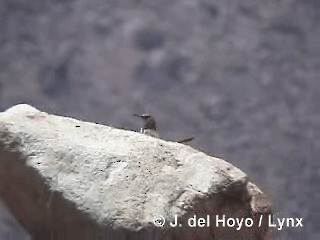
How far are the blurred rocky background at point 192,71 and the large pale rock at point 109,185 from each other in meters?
0.79

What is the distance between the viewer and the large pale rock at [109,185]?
1199mm

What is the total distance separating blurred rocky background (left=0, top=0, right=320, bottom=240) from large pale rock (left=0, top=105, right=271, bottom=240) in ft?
2.58

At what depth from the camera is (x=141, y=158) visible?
4.21 feet

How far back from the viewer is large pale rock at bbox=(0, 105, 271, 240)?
1199mm

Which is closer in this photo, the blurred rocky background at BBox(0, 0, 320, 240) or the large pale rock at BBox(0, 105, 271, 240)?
the large pale rock at BBox(0, 105, 271, 240)

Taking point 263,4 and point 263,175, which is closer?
point 263,175

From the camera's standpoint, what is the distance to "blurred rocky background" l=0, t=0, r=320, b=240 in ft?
7.00

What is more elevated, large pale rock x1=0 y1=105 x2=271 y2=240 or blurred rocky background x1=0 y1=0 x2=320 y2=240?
blurred rocky background x1=0 y1=0 x2=320 y2=240

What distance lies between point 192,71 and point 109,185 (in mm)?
1048

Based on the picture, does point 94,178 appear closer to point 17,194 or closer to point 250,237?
point 17,194

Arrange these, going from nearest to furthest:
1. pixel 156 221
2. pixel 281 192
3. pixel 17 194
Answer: pixel 156 221
pixel 17 194
pixel 281 192

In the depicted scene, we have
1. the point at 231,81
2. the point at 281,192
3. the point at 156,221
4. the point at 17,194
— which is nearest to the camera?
the point at 156,221

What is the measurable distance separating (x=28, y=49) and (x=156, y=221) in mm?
1215

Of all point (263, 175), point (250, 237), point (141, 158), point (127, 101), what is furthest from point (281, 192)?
point (141, 158)
